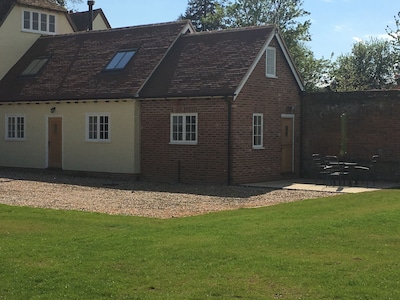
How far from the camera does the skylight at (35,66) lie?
28812 millimetres

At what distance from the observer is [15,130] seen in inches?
1098

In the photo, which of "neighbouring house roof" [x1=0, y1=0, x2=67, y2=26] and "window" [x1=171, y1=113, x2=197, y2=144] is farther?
"neighbouring house roof" [x1=0, y1=0, x2=67, y2=26]

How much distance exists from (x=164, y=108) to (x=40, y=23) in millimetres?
12033

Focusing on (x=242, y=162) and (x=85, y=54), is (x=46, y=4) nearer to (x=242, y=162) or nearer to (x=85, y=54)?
(x=85, y=54)

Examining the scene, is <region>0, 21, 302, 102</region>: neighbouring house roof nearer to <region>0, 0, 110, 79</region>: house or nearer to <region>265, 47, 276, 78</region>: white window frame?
<region>265, 47, 276, 78</region>: white window frame

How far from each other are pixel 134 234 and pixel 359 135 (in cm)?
1488

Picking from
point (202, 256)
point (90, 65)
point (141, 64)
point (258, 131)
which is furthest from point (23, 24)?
point (202, 256)

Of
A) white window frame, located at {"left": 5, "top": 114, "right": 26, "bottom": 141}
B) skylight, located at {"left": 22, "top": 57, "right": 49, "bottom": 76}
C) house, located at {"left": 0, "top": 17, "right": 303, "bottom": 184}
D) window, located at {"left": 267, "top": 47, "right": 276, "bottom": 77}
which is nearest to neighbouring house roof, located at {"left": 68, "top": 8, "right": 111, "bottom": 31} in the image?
skylight, located at {"left": 22, "top": 57, "right": 49, "bottom": 76}

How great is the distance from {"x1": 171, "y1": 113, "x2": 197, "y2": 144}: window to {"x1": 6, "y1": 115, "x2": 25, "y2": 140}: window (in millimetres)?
8028

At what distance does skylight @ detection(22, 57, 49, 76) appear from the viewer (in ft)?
94.5

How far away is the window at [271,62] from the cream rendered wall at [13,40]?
13.0m

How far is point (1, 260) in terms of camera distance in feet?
28.4

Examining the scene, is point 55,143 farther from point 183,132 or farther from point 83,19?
point 83,19

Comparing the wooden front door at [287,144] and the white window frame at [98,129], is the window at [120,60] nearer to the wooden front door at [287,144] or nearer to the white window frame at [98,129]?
the white window frame at [98,129]
